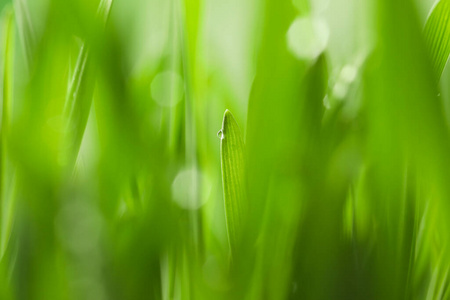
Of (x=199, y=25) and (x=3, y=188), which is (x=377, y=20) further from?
(x=3, y=188)

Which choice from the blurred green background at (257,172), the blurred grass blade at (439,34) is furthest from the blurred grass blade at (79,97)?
the blurred grass blade at (439,34)

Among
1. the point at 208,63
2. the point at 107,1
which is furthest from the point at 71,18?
the point at 208,63

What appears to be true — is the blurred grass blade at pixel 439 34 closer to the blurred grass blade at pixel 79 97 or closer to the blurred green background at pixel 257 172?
the blurred green background at pixel 257 172

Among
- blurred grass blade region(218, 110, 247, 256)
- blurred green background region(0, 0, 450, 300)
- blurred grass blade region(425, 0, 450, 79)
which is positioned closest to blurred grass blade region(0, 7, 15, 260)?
blurred green background region(0, 0, 450, 300)

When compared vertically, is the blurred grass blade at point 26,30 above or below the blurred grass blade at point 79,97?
above

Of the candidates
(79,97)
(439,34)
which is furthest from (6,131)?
(439,34)

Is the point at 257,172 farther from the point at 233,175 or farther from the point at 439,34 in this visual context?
the point at 439,34

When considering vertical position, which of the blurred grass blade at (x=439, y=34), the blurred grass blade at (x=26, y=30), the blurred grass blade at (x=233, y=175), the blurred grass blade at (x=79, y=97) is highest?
the blurred grass blade at (x=26, y=30)
